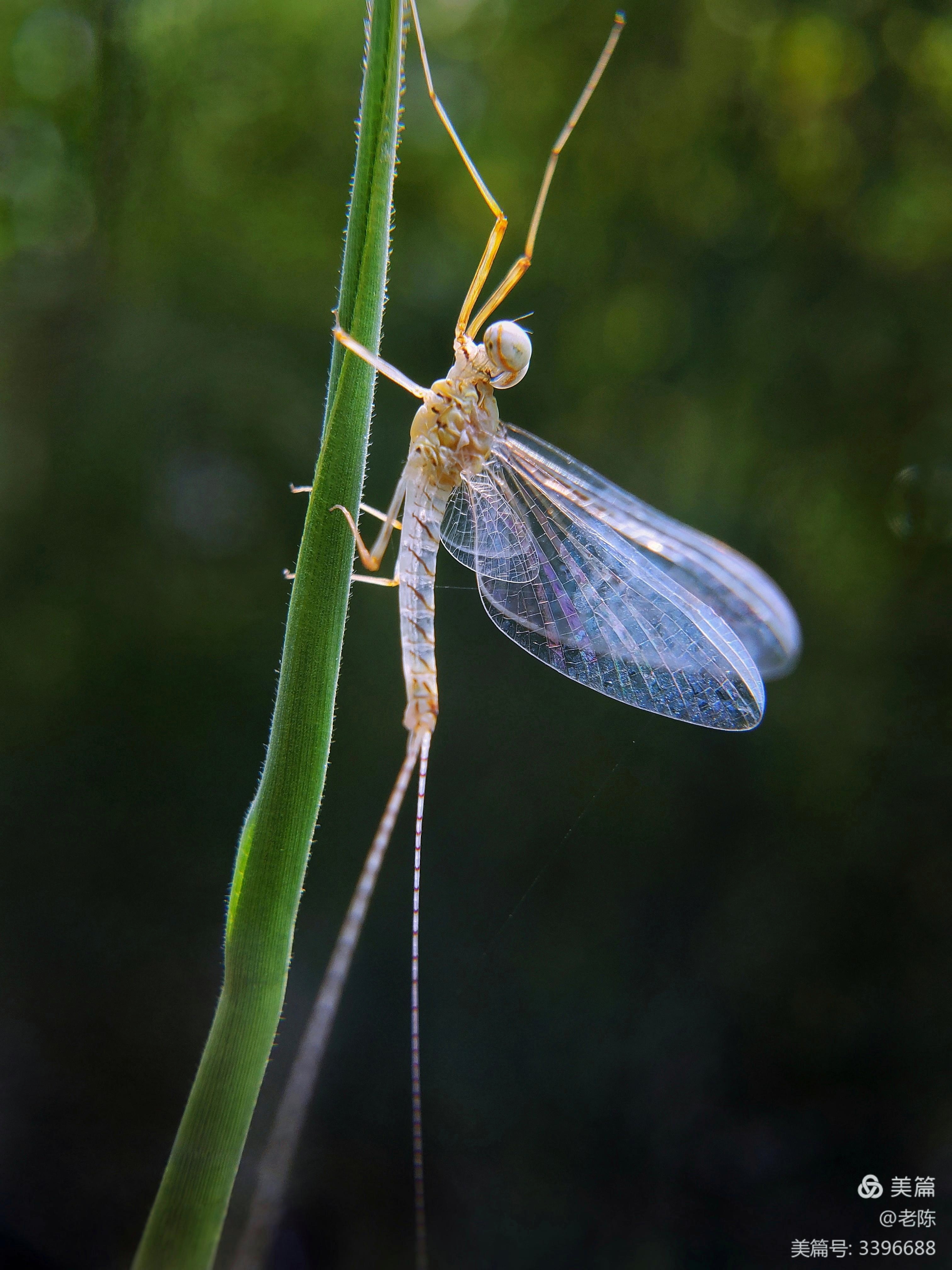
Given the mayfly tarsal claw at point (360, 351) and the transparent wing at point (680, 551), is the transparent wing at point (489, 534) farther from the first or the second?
the mayfly tarsal claw at point (360, 351)

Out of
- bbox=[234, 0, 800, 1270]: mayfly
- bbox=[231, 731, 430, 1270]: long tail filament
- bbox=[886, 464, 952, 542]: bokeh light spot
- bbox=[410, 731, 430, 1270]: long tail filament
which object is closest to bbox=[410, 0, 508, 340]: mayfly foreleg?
bbox=[234, 0, 800, 1270]: mayfly

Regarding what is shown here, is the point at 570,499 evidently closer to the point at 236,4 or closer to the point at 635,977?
the point at 635,977

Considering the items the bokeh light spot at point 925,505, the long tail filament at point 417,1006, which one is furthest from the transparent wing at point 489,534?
the bokeh light spot at point 925,505

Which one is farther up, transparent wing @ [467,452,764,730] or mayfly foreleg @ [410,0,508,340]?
mayfly foreleg @ [410,0,508,340]

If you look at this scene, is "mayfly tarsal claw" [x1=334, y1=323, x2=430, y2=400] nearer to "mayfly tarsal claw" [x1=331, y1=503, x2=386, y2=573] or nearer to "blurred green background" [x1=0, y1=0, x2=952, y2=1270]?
"mayfly tarsal claw" [x1=331, y1=503, x2=386, y2=573]

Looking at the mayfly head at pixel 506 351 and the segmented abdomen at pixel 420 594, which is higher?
the mayfly head at pixel 506 351

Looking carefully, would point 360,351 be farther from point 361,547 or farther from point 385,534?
point 385,534
